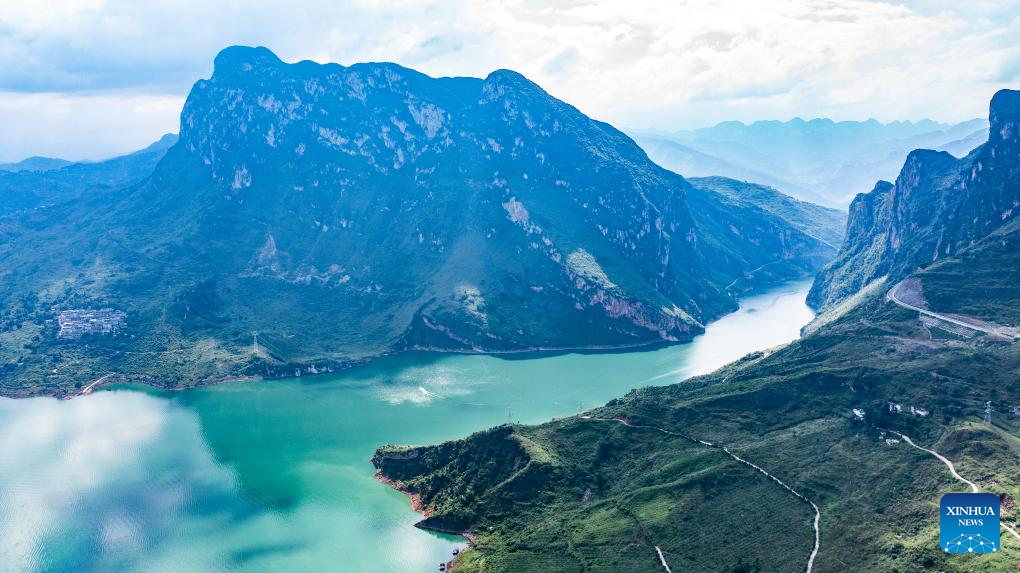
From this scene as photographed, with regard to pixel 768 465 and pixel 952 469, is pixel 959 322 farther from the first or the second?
pixel 768 465

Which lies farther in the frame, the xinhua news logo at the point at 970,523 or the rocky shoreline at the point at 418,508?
the rocky shoreline at the point at 418,508

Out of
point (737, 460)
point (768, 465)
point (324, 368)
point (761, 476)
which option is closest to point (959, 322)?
point (768, 465)

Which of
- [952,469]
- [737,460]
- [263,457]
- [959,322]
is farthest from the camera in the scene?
[959,322]

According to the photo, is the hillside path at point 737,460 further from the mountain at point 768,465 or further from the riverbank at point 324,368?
the riverbank at point 324,368

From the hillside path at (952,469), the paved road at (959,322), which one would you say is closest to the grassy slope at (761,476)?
the hillside path at (952,469)

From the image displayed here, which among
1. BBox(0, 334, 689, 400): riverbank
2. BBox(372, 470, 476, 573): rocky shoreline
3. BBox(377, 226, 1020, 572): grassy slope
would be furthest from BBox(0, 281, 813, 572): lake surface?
BBox(377, 226, 1020, 572): grassy slope

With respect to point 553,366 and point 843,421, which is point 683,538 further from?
point 553,366
